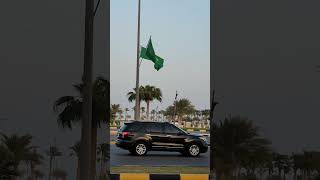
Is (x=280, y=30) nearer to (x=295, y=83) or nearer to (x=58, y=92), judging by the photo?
(x=295, y=83)

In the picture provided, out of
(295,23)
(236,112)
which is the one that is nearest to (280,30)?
(295,23)

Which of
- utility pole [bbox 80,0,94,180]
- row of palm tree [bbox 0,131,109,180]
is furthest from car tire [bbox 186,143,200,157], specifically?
utility pole [bbox 80,0,94,180]

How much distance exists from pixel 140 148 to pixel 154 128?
2.00 ft

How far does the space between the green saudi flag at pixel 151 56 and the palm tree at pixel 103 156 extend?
2.19 m

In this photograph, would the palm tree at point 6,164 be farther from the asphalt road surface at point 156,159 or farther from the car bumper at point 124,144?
the car bumper at point 124,144

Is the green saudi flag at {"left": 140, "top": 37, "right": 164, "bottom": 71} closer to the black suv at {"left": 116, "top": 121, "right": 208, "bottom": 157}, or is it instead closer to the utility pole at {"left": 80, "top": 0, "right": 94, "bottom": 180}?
the black suv at {"left": 116, "top": 121, "right": 208, "bottom": 157}

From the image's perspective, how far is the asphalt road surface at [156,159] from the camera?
38.5 ft

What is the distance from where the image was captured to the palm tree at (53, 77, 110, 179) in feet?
38.6

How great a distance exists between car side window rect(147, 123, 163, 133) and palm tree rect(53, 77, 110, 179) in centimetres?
107

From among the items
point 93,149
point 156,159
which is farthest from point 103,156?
point 156,159

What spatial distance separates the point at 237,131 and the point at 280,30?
2.64 m

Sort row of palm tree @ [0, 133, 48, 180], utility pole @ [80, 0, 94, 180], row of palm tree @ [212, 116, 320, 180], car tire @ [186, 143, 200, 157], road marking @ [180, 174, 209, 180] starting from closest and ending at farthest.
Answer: utility pole @ [80, 0, 94, 180] → row of palm tree @ [0, 133, 48, 180] → road marking @ [180, 174, 209, 180] → row of palm tree @ [212, 116, 320, 180] → car tire @ [186, 143, 200, 157]

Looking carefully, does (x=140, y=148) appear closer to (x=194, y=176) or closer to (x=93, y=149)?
(x=93, y=149)

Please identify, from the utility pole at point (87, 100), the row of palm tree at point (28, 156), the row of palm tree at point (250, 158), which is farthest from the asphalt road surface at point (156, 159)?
the utility pole at point (87, 100)
